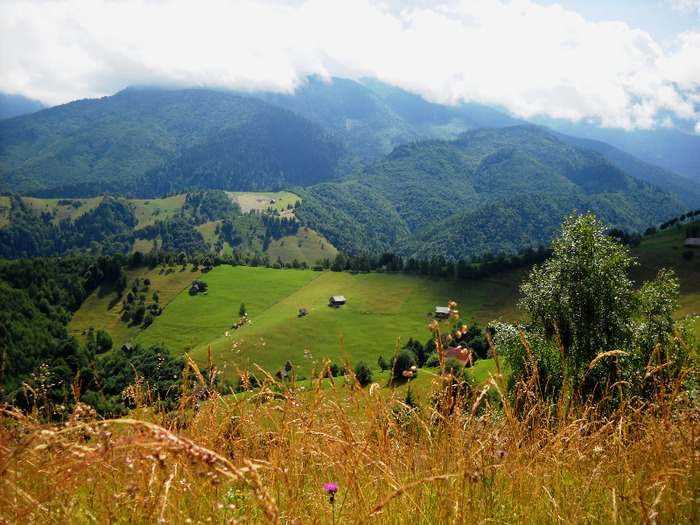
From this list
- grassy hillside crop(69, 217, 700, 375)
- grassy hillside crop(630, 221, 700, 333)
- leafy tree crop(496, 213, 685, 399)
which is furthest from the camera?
grassy hillside crop(69, 217, 700, 375)

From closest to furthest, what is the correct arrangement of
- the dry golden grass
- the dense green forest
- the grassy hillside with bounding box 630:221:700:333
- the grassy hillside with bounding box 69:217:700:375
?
the dry golden grass
the grassy hillside with bounding box 630:221:700:333
the grassy hillside with bounding box 69:217:700:375
the dense green forest

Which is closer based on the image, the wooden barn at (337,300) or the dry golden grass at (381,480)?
the dry golden grass at (381,480)

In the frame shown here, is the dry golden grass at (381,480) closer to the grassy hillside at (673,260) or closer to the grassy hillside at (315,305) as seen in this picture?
the grassy hillside at (315,305)

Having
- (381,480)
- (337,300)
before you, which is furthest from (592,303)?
(337,300)

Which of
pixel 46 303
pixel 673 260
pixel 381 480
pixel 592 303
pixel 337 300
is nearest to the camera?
pixel 381 480

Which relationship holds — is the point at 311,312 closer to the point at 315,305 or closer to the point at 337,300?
the point at 315,305

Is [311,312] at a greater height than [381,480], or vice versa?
[381,480]

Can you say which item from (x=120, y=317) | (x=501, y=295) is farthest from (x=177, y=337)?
(x=501, y=295)

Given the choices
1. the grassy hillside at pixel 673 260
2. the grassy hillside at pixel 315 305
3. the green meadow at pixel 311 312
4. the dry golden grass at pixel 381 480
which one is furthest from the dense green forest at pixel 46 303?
the grassy hillside at pixel 673 260

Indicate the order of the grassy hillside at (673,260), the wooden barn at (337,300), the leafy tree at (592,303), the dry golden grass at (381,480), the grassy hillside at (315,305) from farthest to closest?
the wooden barn at (337,300) < the grassy hillside at (315,305) < the grassy hillside at (673,260) < the leafy tree at (592,303) < the dry golden grass at (381,480)

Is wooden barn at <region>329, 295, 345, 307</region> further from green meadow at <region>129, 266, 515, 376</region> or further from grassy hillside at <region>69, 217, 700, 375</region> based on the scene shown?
grassy hillside at <region>69, 217, 700, 375</region>

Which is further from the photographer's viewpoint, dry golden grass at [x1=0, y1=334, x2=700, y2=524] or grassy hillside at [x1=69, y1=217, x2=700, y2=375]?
grassy hillside at [x1=69, y1=217, x2=700, y2=375]

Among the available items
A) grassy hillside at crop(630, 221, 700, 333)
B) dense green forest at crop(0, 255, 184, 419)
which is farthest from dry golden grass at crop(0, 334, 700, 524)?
grassy hillside at crop(630, 221, 700, 333)

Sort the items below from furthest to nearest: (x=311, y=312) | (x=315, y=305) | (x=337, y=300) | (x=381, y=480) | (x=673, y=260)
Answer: (x=315, y=305)
(x=337, y=300)
(x=311, y=312)
(x=673, y=260)
(x=381, y=480)
